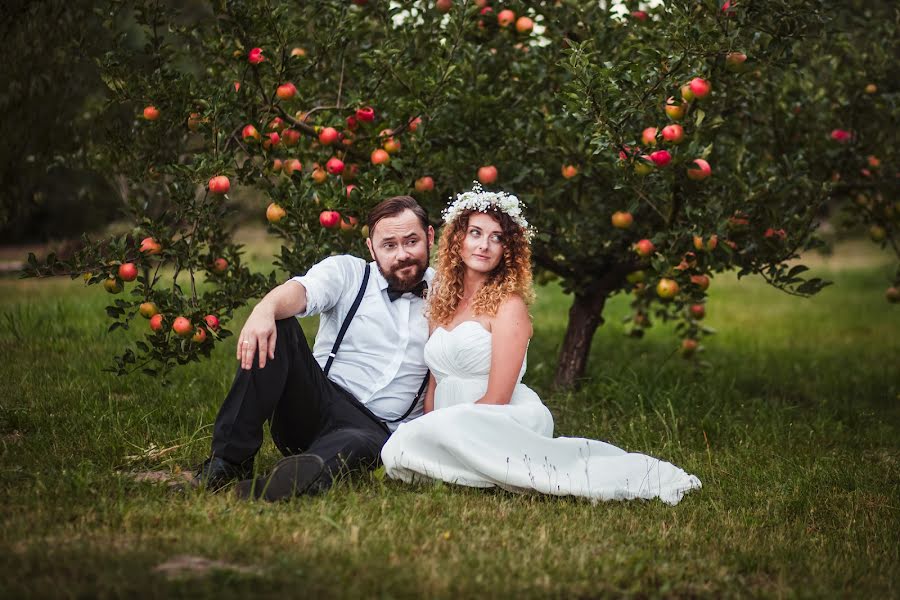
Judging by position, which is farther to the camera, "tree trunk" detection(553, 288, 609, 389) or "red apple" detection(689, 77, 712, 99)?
"tree trunk" detection(553, 288, 609, 389)

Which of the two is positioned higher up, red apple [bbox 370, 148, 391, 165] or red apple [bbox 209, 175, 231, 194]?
red apple [bbox 370, 148, 391, 165]

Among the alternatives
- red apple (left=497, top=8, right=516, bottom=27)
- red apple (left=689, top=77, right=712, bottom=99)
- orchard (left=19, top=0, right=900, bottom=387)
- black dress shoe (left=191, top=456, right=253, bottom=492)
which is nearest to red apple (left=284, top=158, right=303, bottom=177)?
orchard (left=19, top=0, right=900, bottom=387)

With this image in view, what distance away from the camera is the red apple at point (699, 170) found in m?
4.61

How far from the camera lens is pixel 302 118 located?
4.92 m

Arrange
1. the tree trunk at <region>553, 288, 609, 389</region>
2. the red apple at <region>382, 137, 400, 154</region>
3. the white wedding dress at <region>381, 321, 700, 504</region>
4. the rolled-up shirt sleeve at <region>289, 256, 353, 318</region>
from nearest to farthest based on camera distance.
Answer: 1. the white wedding dress at <region>381, 321, 700, 504</region>
2. the rolled-up shirt sleeve at <region>289, 256, 353, 318</region>
3. the red apple at <region>382, 137, 400, 154</region>
4. the tree trunk at <region>553, 288, 609, 389</region>

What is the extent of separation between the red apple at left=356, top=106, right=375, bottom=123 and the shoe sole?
1.85 metres

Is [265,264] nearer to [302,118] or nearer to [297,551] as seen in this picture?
[302,118]

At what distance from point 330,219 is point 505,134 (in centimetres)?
135

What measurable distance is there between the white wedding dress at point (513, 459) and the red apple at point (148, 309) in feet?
4.25

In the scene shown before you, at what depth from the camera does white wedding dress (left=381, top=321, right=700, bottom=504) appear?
153 inches

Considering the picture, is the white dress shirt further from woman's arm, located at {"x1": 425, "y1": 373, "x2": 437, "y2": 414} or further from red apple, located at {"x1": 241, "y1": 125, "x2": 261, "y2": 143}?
red apple, located at {"x1": 241, "y1": 125, "x2": 261, "y2": 143}

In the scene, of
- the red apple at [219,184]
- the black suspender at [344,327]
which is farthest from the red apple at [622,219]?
the red apple at [219,184]

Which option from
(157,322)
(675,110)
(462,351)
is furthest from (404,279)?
(675,110)

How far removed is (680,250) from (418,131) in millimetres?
1557
